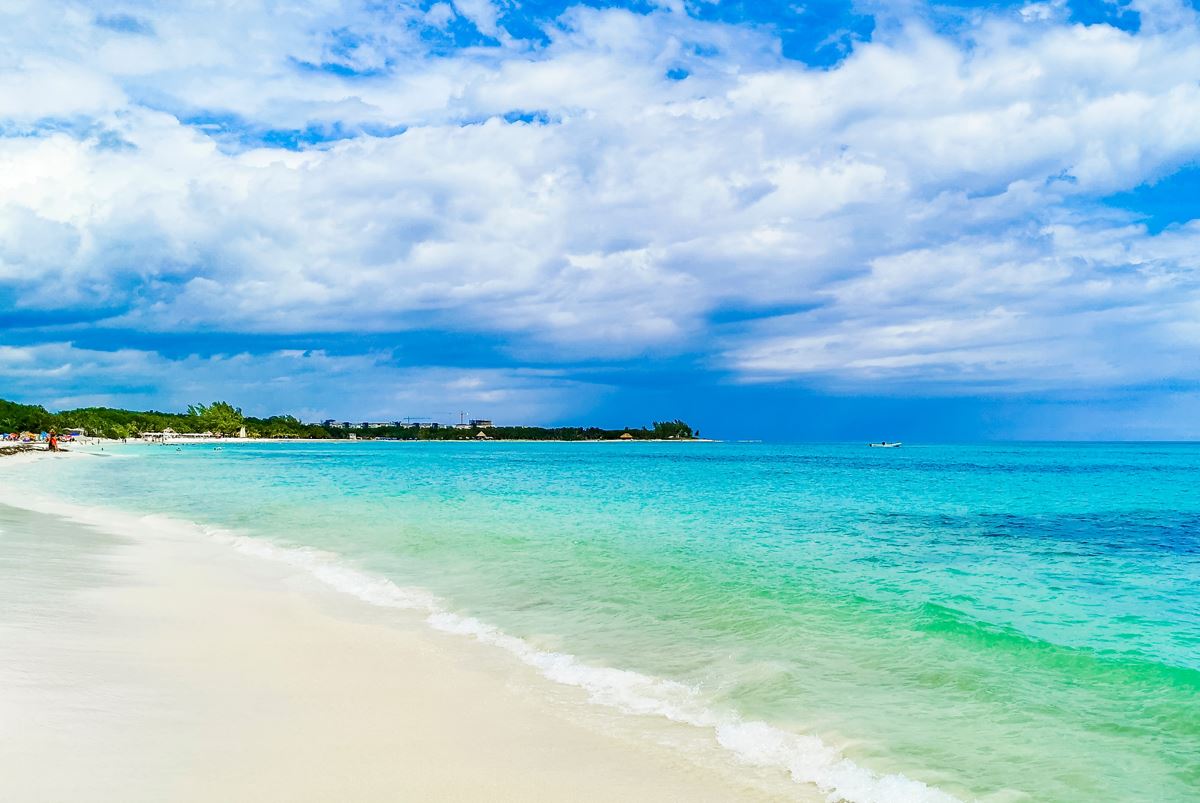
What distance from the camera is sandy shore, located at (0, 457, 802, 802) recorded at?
18.4 feet

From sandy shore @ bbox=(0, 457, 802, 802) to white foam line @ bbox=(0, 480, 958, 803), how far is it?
0.84 feet

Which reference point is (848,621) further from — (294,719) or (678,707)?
(294,719)

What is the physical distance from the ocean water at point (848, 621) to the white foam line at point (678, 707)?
0.03m

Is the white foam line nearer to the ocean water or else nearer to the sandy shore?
the ocean water

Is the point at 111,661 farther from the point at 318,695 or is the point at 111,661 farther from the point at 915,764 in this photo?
the point at 915,764

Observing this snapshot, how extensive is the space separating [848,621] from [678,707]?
509cm

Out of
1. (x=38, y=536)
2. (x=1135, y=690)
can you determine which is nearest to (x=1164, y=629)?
(x=1135, y=690)

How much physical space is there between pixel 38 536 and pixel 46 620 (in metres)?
11.1

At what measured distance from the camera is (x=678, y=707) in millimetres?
7996

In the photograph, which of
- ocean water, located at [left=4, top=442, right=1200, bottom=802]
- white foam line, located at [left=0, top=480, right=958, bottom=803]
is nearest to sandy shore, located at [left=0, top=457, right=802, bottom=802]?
white foam line, located at [left=0, top=480, right=958, bottom=803]

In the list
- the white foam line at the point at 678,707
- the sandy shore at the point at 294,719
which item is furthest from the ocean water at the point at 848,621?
Answer: the sandy shore at the point at 294,719

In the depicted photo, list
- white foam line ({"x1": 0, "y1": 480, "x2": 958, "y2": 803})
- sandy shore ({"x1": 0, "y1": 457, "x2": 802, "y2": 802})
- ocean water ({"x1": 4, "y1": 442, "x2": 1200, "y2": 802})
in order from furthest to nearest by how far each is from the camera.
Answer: ocean water ({"x1": 4, "y1": 442, "x2": 1200, "y2": 802}) → white foam line ({"x1": 0, "y1": 480, "x2": 958, "y2": 803}) → sandy shore ({"x1": 0, "y1": 457, "x2": 802, "y2": 802})

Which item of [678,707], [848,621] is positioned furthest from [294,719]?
[848,621]

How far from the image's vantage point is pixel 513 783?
19.2ft
